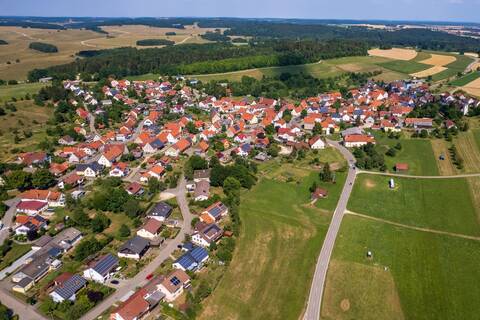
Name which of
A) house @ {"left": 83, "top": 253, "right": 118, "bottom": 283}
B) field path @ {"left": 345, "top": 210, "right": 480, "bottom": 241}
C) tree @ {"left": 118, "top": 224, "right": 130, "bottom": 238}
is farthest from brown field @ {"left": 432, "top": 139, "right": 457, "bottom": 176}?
house @ {"left": 83, "top": 253, "right": 118, "bottom": 283}

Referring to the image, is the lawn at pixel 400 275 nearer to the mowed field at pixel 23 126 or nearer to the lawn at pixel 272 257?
the lawn at pixel 272 257

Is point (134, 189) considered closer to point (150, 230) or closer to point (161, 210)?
point (161, 210)

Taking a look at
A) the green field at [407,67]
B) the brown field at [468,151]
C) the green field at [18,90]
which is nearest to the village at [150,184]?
the brown field at [468,151]

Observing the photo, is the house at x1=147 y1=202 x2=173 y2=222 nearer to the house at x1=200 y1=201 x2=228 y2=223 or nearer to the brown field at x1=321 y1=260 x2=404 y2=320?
the house at x1=200 y1=201 x2=228 y2=223

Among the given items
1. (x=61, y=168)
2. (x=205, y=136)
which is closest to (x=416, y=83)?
(x=205, y=136)

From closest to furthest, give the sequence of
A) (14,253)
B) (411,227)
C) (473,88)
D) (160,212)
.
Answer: (14,253)
(411,227)
(160,212)
(473,88)

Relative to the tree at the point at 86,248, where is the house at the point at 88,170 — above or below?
below

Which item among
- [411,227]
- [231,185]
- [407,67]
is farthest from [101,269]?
[407,67]

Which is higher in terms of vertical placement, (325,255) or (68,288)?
(68,288)
